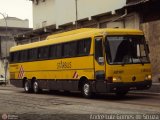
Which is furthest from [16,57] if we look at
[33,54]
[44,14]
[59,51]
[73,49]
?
[44,14]

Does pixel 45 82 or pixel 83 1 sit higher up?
pixel 83 1

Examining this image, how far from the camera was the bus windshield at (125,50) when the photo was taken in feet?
73.0

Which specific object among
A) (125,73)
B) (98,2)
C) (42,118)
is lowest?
(42,118)

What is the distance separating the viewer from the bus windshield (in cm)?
2225

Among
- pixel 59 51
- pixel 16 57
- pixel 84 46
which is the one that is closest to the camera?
pixel 84 46

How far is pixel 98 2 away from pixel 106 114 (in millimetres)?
26140

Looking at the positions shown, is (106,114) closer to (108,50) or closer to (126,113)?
(126,113)

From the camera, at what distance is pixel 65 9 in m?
47.0

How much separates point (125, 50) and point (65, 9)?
82.5ft

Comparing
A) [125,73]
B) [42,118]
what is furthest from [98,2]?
[42,118]

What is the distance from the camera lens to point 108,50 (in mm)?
22312

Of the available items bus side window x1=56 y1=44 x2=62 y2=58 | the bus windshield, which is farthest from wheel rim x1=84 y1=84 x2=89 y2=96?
bus side window x1=56 y1=44 x2=62 y2=58

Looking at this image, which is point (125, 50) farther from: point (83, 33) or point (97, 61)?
point (83, 33)

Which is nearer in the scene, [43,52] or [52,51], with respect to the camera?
[52,51]
